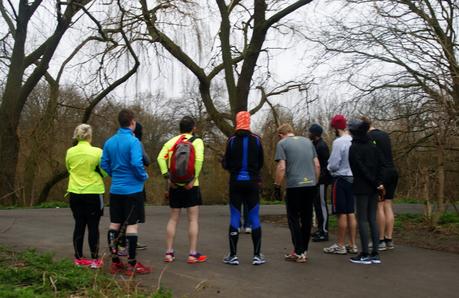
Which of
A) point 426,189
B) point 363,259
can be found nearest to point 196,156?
point 363,259

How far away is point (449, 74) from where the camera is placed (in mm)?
10734

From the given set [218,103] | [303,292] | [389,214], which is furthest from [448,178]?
[218,103]

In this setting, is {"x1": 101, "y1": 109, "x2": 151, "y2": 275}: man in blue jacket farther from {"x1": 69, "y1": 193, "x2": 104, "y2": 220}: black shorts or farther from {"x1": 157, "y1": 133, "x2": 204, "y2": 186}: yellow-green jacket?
{"x1": 157, "y1": 133, "x2": 204, "y2": 186}: yellow-green jacket

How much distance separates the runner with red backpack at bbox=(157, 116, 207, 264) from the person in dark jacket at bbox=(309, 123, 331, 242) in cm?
231

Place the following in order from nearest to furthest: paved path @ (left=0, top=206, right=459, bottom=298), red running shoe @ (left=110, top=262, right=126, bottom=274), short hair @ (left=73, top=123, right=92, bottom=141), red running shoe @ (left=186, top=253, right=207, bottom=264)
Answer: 1. paved path @ (left=0, top=206, right=459, bottom=298)
2. red running shoe @ (left=110, top=262, right=126, bottom=274)
3. short hair @ (left=73, top=123, right=92, bottom=141)
4. red running shoe @ (left=186, top=253, right=207, bottom=264)

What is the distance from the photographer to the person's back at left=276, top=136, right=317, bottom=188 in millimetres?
7195

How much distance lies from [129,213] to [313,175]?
2438mm

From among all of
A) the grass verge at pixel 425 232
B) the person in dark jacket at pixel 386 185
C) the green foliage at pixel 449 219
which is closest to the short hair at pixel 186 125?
the person in dark jacket at pixel 386 185

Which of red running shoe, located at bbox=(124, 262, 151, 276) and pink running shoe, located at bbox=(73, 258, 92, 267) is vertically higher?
pink running shoe, located at bbox=(73, 258, 92, 267)

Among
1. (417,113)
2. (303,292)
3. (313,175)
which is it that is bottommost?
(303,292)

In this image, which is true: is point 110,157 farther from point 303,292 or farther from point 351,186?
point 351,186

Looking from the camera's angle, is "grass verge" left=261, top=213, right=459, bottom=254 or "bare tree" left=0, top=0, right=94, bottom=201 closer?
"grass verge" left=261, top=213, right=459, bottom=254

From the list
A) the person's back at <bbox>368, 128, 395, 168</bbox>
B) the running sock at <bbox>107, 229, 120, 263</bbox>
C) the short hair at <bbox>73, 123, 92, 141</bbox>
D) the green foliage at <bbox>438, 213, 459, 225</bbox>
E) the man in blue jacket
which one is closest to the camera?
the running sock at <bbox>107, 229, 120, 263</bbox>

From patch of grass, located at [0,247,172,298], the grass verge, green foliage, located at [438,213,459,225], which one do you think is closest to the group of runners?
patch of grass, located at [0,247,172,298]
